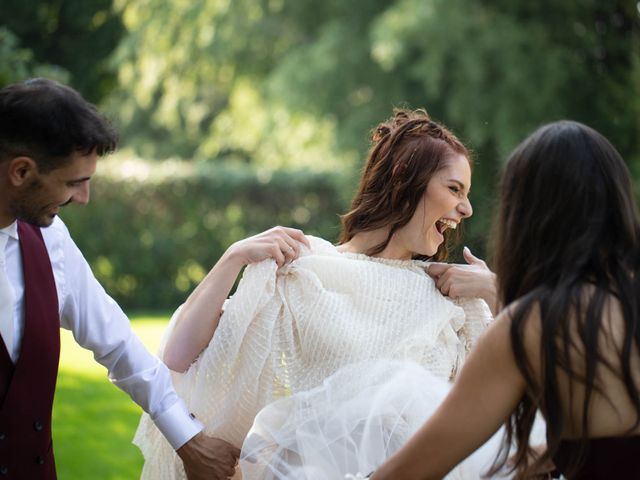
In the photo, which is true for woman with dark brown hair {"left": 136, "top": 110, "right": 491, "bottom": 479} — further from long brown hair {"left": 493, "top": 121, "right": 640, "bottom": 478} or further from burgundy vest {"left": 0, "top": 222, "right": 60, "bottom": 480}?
long brown hair {"left": 493, "top": 121, "right": 640, "bottom": 478}

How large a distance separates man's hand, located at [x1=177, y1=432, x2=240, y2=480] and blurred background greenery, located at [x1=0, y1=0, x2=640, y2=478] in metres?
10.9

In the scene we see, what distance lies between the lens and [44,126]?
10.1 feet

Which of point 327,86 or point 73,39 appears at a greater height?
point 73,39

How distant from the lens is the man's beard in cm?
307

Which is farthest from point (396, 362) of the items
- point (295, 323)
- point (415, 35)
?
point (415, 35)

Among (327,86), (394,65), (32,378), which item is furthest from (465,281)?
(327,86)

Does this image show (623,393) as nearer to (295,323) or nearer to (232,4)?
(295,323)

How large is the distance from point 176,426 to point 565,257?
67.2 inches

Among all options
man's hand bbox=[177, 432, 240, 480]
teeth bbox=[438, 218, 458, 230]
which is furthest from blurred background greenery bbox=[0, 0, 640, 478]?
man's hand bbox=[177, 432, 240, 480]

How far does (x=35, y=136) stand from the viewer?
10.1 feet

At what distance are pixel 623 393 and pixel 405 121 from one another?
177 centimetres

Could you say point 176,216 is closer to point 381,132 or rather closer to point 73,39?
point 73,39

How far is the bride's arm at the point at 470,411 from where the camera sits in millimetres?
2359

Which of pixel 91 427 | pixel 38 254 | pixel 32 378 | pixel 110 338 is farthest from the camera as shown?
pixel 91 427
